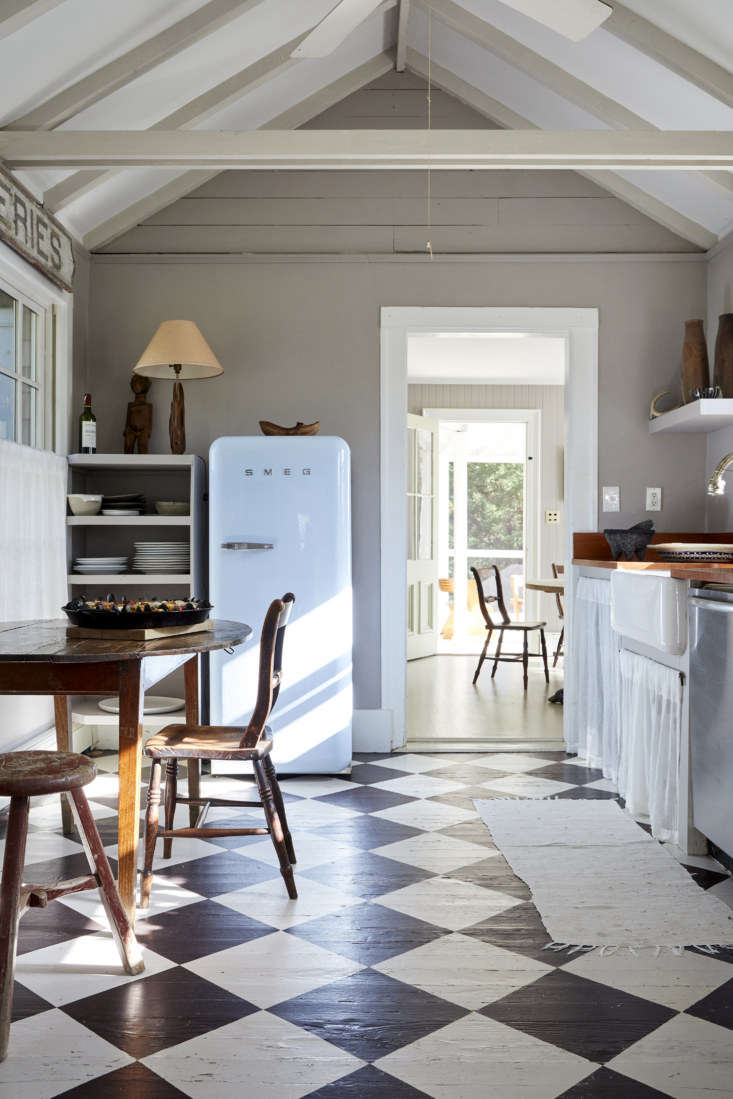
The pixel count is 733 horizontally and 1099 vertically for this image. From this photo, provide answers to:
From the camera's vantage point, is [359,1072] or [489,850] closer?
[359,1072]

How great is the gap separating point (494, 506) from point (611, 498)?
17.6ft

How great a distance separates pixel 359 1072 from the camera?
1737 mm

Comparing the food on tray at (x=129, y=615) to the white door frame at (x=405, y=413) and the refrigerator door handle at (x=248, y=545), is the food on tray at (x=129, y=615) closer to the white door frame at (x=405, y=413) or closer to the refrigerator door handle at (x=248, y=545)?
the refrigerator door handle at (x=248, y=545)

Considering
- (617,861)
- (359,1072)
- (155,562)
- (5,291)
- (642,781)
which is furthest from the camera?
(155,562)

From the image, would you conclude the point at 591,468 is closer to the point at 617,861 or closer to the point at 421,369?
the point at 617,861

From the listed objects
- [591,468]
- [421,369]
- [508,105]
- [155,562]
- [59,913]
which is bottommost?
[59,913]

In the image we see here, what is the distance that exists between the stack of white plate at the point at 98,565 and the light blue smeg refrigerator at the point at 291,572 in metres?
0.50

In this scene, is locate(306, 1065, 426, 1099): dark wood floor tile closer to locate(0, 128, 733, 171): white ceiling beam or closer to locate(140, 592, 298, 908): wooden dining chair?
locate(140, 592, 298, 908): wooden dining chair

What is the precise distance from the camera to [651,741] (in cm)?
327

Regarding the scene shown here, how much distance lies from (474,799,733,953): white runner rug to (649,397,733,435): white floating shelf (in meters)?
1.67

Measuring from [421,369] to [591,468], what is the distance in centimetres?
411

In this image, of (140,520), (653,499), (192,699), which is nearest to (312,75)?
(140,520)

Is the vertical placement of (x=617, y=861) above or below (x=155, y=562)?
below

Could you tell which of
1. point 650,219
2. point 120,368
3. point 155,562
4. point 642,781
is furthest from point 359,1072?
point 650,219
